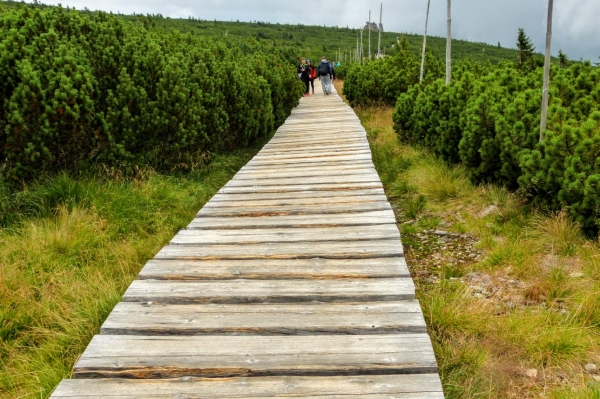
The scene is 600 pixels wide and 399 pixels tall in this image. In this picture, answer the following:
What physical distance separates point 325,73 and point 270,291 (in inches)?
668

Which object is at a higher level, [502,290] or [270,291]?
[270,291]

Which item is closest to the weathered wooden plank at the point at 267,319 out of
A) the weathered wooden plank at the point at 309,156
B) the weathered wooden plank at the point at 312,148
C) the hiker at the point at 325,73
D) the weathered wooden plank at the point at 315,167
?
the weathered wooden plank at the point at 315,167

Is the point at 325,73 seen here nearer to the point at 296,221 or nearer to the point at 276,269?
the point at 296,221

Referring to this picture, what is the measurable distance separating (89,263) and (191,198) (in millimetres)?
1826

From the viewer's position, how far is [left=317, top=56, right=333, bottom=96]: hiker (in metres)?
18.8

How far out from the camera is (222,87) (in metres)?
7.35

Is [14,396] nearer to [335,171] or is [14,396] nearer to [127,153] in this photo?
[127,153]

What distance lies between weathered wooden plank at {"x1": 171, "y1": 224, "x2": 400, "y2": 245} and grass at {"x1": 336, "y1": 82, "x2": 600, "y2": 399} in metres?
0.46

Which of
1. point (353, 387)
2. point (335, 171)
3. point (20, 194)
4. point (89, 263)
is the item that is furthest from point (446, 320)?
point (20, 194)

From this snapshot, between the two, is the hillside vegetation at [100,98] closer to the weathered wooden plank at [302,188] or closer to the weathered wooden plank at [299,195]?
the weathered wooden plank at [302,188]

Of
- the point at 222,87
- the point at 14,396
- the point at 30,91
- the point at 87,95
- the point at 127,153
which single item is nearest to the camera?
the point at 14,396

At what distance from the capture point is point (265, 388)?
2.04m

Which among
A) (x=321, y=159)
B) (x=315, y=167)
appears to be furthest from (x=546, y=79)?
(x=321, y=159)

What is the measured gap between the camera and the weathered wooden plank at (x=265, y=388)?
199 centimetres
